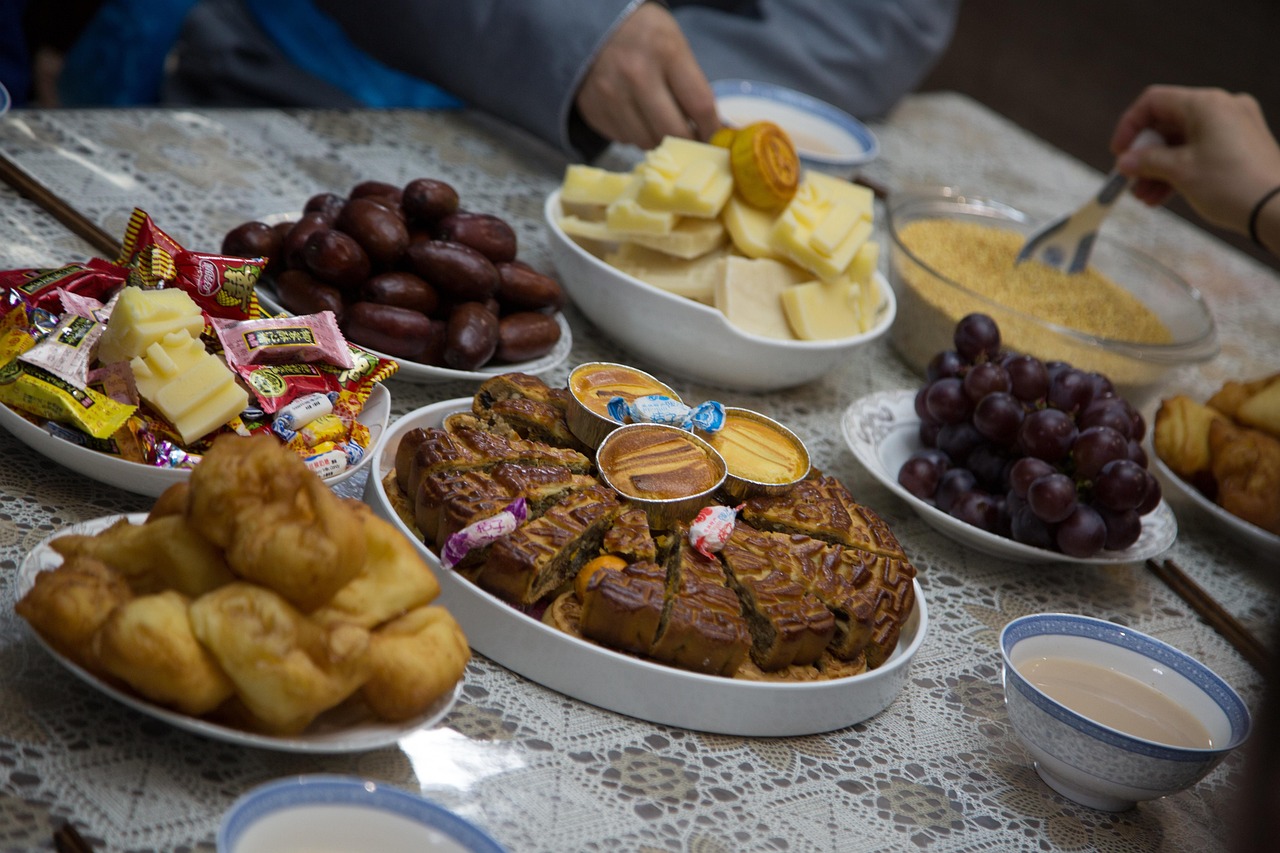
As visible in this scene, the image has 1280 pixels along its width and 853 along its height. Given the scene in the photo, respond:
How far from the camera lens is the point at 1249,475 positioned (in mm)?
1678

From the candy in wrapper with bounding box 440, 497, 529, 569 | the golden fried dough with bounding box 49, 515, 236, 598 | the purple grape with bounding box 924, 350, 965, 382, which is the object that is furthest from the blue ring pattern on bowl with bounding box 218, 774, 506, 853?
the purple grape with bounding box 924, 350, 965, 382

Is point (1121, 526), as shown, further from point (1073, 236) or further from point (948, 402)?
point (1073, 236)

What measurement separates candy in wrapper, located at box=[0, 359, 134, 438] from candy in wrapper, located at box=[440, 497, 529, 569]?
0.34 m

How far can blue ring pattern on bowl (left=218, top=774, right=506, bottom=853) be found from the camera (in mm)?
773

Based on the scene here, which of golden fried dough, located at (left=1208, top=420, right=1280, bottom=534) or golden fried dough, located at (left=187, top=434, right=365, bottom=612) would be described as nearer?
golden fried dough, located at (left=187, top=434, right=365, bottom=612)

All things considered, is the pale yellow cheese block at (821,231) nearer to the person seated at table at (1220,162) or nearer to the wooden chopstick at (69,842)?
the person seated at table at (1220,162)

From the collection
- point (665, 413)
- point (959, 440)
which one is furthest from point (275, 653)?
point (959, 440)

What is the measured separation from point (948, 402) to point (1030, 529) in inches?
8.4

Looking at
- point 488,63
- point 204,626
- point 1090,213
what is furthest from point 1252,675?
point 488,63

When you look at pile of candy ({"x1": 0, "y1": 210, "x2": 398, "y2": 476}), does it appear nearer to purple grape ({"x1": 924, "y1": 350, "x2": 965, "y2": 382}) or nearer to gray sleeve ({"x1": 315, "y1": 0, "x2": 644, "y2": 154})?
purple grape ({"x1": 924, "y1": 350, "x2": 965, "y2": 382})

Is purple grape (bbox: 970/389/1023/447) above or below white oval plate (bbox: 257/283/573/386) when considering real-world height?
above

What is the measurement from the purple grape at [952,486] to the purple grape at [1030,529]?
2.8 inches

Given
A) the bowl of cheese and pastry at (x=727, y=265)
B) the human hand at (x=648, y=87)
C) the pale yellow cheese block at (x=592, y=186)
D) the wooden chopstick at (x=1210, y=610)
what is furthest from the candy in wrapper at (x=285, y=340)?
the wooden chopstick at (x=1210, y=610)

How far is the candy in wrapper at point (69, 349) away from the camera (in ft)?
3.59
